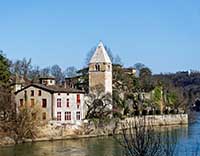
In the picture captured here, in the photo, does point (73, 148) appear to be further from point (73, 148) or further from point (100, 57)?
point (100, 57)

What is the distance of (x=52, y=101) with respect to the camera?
55.2 metres

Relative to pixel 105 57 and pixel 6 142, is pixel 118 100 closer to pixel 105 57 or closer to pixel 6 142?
pixel 105 57

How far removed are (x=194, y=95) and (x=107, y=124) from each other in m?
80.3

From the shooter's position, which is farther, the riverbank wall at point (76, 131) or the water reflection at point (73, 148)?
the riverbank wall at point (76, 131)

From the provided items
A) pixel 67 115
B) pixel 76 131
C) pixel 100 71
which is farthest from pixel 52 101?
pixel 100 71

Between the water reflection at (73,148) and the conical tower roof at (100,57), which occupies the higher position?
the conical tower roof at (100,57)

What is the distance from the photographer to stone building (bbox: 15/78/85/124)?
55.2 meters

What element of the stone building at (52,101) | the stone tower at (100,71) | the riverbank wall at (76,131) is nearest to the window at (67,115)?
the stone building at (52,101)

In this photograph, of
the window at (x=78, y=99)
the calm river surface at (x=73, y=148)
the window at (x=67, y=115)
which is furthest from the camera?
the window at (x=78, y=99)

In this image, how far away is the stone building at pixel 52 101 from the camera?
55250 mm

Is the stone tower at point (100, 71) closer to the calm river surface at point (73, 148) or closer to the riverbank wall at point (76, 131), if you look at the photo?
the riverbank wall at point (76, 131)

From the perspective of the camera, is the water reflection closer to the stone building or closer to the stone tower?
the stone building

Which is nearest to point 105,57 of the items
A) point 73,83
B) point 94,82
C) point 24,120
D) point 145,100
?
point 94,82

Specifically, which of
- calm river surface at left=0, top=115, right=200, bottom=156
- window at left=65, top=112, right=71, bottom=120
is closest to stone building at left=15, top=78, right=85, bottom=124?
window at left=65, top=112, right=71, bottom=120
